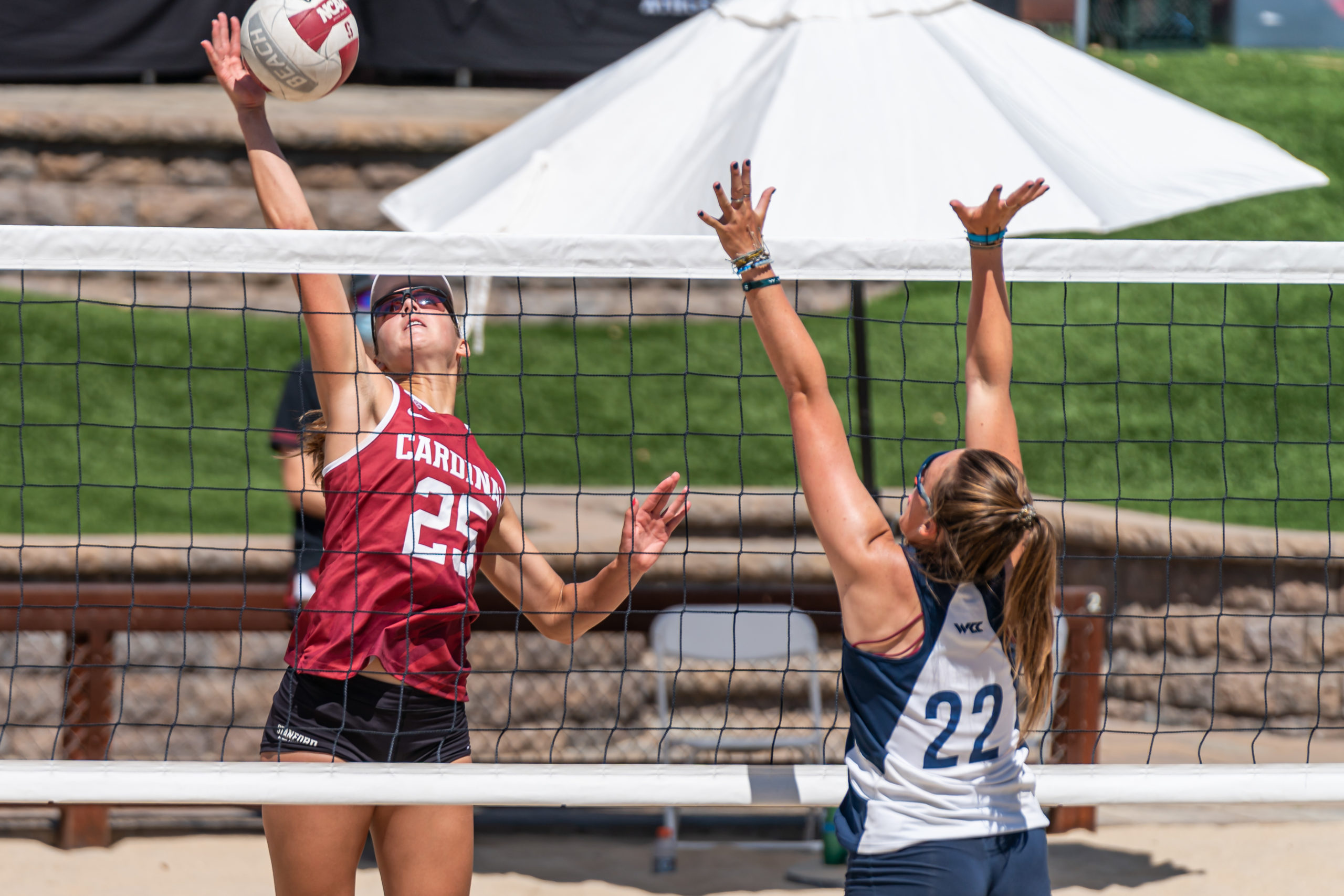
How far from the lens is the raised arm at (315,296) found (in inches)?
101

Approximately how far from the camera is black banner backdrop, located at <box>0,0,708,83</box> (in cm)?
980

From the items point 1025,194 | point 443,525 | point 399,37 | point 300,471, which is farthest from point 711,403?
point 1025,194

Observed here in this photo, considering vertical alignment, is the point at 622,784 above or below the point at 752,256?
below

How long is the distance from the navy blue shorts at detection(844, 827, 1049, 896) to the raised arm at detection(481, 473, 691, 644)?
829 mm

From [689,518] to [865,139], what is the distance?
219 centimetres

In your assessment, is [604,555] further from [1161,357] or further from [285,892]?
[1161,357]

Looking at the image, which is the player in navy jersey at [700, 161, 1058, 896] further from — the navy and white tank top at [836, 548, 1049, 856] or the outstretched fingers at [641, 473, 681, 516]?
the outstretched fingers at [641, 473, 681, 516]

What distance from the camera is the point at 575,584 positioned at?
2.86 metres

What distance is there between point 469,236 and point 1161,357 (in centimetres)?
672

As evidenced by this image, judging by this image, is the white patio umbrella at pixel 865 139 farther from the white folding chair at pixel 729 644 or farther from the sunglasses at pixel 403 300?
the white folding chair at pixel 729 644

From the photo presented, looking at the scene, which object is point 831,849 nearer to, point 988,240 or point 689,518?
point 689,518

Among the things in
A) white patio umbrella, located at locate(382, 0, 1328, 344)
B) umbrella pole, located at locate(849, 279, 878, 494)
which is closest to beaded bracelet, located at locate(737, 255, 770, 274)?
white patio umbrella, located at locate(382, 0, 1328, 344)

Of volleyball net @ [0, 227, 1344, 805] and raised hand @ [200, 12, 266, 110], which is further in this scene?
volleyball net @ [0, 227, 1344, 805]

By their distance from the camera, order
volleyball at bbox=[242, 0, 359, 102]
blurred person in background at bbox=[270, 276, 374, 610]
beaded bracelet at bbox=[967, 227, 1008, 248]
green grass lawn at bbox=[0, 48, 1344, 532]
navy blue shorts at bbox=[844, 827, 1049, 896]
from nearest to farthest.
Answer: navy blue shorts at bbox=[844, 827, 1049, 896]
beaded bracelet at bbox=[967, 227, 1008, 248]
volleyball at bbox=[242, 0, 359, 102]
blurred person in background at bbox=[270, 276, 374, 610]
green grass lawn at bbox=[0, 48, 1344, 532]
